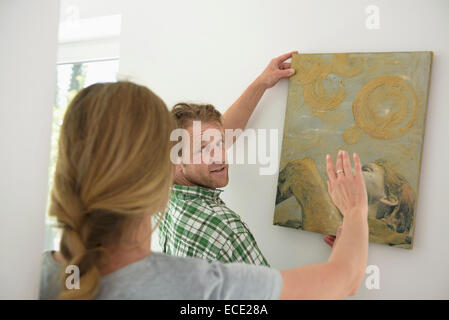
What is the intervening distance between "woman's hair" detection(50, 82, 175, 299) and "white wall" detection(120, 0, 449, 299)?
14 centimetres

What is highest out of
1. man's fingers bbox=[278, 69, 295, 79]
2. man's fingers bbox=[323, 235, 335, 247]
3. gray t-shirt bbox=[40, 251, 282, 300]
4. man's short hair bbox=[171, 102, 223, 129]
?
man's fingers bbox=[278, 69, 295, 79]

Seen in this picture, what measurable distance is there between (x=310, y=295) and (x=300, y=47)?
88cm

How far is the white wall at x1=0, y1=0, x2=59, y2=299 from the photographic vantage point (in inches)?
25.2

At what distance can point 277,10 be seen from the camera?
1.34m

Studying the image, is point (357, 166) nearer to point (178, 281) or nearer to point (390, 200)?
point (390, 200)

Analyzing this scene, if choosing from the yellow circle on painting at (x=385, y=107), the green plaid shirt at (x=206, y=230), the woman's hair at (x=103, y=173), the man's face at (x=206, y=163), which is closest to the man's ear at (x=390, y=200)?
the yellow circle on painting at (x=385, y=107)

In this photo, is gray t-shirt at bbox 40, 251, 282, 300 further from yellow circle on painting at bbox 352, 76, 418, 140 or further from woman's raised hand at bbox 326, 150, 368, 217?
yellow circle on painting at bbox 352, 76, 418, 140

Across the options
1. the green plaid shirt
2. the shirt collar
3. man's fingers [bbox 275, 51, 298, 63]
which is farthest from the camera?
man's fingers [bbox 275, 51, 298, 63]

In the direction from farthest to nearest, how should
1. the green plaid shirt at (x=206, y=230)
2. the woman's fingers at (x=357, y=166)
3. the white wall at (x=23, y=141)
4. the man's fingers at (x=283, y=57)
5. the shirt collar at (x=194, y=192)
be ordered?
the man's fingers at (x=283, y=57) < the shirt collar at (x=194, y=192) < the green plaid shirt at (x=206, y=230) < the woman's fingers at (x=357, y=166) < the white wall at (x=23, y=141)

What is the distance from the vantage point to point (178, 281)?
27.0 inches

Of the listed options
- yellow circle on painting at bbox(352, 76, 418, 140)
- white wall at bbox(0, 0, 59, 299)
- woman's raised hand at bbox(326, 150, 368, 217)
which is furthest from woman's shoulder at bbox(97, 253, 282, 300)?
yellow circle on painting at bbox(352, 76, 418, 140)

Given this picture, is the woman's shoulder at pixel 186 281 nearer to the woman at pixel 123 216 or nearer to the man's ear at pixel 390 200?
the woman at pixel 123 216

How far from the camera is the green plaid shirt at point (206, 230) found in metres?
1.06
